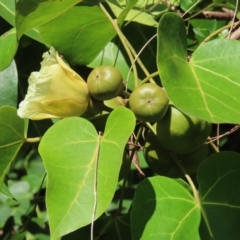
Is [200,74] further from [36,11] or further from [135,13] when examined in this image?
[135,13]

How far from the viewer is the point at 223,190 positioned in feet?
2.75

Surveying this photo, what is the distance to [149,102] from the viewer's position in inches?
30.6

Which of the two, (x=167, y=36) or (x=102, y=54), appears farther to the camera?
(x=102, y=54)

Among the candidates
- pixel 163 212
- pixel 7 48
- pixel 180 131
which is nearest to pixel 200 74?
pixel 180 131

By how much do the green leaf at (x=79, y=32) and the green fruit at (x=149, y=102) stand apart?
21 centimetres

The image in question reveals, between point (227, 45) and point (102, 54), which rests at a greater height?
point (227, 45)

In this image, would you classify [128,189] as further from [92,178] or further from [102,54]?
[92,178]

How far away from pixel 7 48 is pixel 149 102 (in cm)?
27

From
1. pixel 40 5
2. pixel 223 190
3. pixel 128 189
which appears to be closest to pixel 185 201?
pixel 223 190

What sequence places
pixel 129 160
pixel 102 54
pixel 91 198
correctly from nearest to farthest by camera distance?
pixel 91 198
pixel 129 160
pixel 102 54

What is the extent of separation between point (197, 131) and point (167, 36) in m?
0.13

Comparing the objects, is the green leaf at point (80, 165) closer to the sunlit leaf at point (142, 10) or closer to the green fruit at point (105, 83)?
the green fruit at point (105, 83)

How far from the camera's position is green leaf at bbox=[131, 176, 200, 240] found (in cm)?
79

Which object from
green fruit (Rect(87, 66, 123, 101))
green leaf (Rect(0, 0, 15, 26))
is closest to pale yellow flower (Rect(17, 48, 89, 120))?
green fruit (Rect(87, 66, 123, 101))
